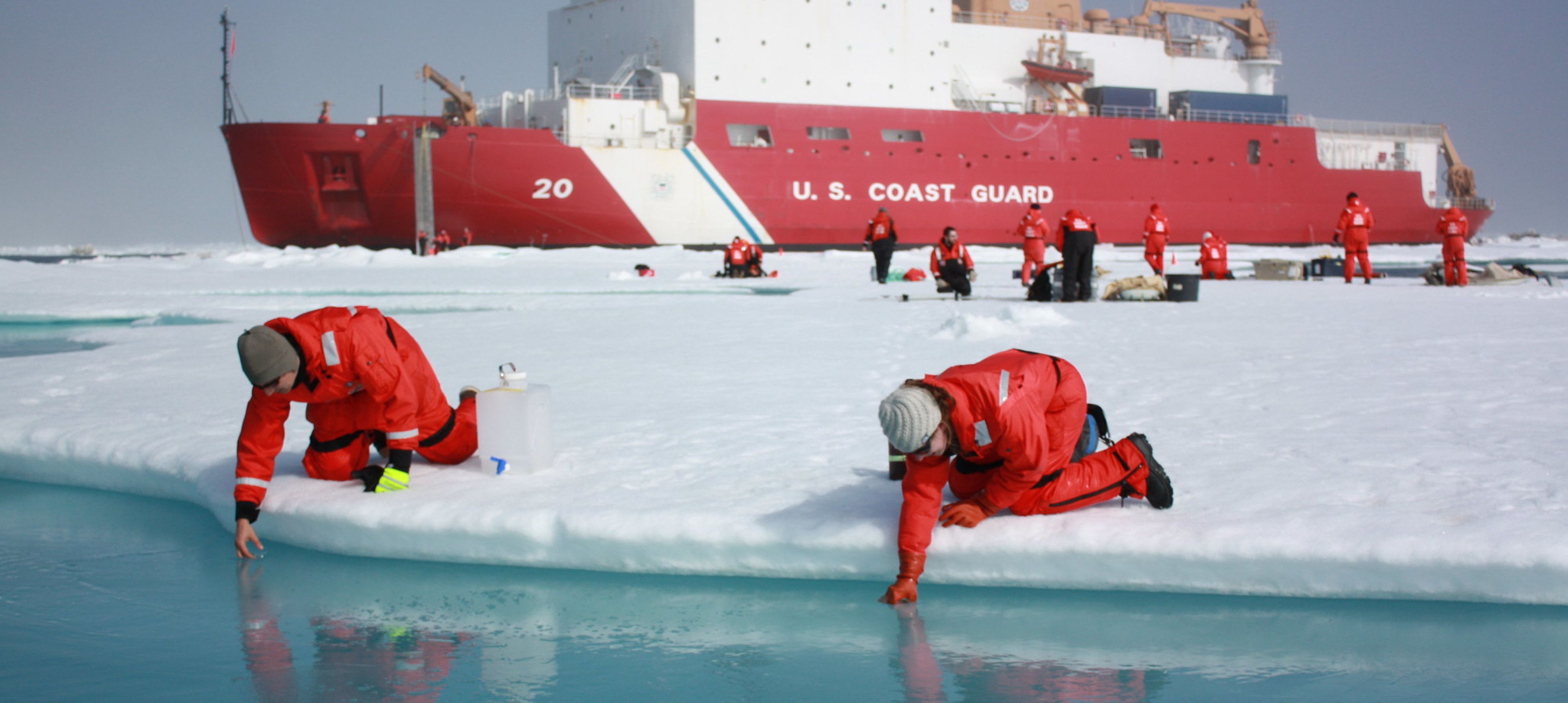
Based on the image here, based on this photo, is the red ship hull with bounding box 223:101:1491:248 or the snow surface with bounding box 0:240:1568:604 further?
the red ship hull with bounding box 223:101:1491:248

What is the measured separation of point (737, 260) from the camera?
602 inches

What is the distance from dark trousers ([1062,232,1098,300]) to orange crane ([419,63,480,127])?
15.4 m

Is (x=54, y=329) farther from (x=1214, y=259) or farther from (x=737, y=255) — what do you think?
(x=1214, y=259)

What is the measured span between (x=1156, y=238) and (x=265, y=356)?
484 inches

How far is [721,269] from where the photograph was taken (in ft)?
54.4

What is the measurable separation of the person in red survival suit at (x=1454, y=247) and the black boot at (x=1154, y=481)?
374 inches

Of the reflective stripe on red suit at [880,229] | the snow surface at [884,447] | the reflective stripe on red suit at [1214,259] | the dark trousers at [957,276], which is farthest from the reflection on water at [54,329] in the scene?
the reflective stripe on red suit at [1214,259]

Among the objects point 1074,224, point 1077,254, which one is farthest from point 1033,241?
point 1074,224

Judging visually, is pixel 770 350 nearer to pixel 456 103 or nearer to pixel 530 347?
pixel 530 347

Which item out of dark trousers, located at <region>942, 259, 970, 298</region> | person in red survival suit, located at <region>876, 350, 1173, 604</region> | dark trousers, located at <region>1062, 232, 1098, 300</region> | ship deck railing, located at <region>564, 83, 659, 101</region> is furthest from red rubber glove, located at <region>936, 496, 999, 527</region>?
ship deck railing, located at <region>564, 83, 659, 101</region>

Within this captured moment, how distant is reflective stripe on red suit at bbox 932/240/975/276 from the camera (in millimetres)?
10516

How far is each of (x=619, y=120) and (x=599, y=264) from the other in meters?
4.50

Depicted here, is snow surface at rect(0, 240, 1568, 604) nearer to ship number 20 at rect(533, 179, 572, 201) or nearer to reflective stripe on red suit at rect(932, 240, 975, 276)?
reflective stripe on red suit at rect(932, 240, 975, 276)

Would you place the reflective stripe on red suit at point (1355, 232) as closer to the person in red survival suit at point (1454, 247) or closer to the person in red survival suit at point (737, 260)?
the person in red survival suit at point (1454, 247)
